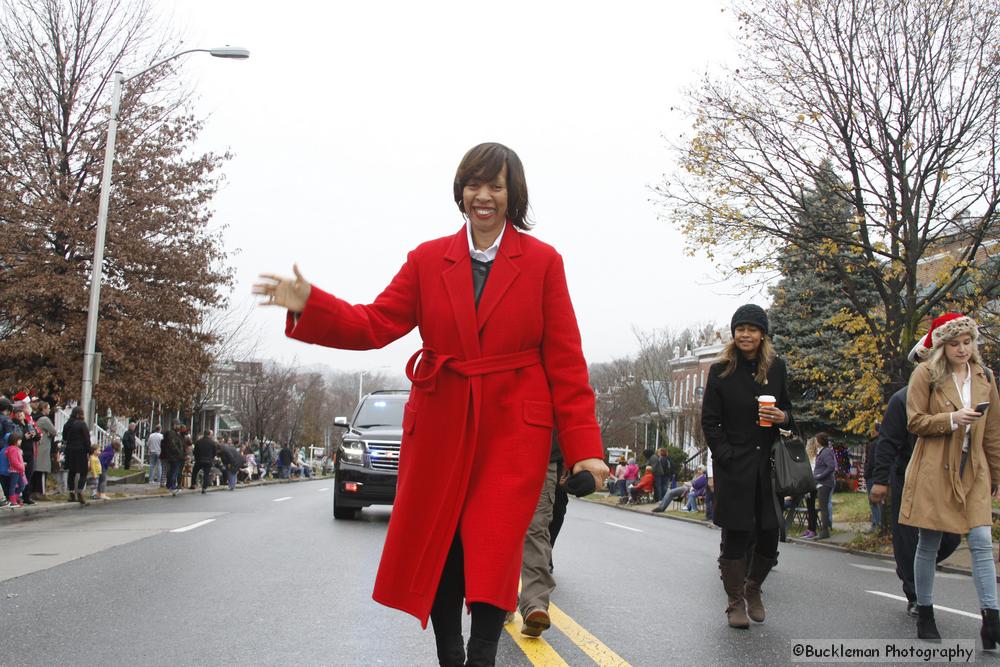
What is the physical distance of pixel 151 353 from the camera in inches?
1020

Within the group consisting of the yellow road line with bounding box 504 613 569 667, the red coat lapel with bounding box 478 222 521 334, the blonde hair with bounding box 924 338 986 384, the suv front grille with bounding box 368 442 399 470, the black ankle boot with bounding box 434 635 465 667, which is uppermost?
the red coat lapel with bounding box 478 222 521 334

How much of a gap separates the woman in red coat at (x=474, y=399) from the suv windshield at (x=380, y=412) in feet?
34.1

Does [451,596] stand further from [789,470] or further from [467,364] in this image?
[789,470]

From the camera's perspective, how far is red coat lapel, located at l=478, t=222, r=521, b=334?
11.6ft

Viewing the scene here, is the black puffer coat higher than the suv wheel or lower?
higher

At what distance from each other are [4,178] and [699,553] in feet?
66.6

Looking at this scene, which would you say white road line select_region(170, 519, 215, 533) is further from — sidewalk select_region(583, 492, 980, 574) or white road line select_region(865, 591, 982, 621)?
white road line select_region(865, 591, 982, 621)

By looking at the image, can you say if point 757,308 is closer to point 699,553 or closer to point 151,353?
point 699,553

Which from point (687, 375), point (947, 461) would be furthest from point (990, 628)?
point (687, 375)

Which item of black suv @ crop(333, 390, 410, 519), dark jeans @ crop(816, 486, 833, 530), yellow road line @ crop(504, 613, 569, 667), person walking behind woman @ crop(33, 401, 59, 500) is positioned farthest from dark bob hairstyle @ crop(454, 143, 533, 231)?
dark jeans @ crop(816, 486, 833, 530)

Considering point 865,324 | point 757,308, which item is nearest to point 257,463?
point 865,324

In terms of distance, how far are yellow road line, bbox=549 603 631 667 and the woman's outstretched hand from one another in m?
2.60

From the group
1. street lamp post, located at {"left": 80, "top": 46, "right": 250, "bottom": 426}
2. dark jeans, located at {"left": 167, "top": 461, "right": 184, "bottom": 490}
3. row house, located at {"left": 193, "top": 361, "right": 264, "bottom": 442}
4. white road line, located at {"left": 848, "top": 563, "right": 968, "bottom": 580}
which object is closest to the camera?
white road line, located at {"left": 848, "top": 563, "right": 968, "bottom": 580}

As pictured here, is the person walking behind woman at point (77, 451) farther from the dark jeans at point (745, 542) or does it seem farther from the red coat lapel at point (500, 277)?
the red coat lapel at point (500, 277)
